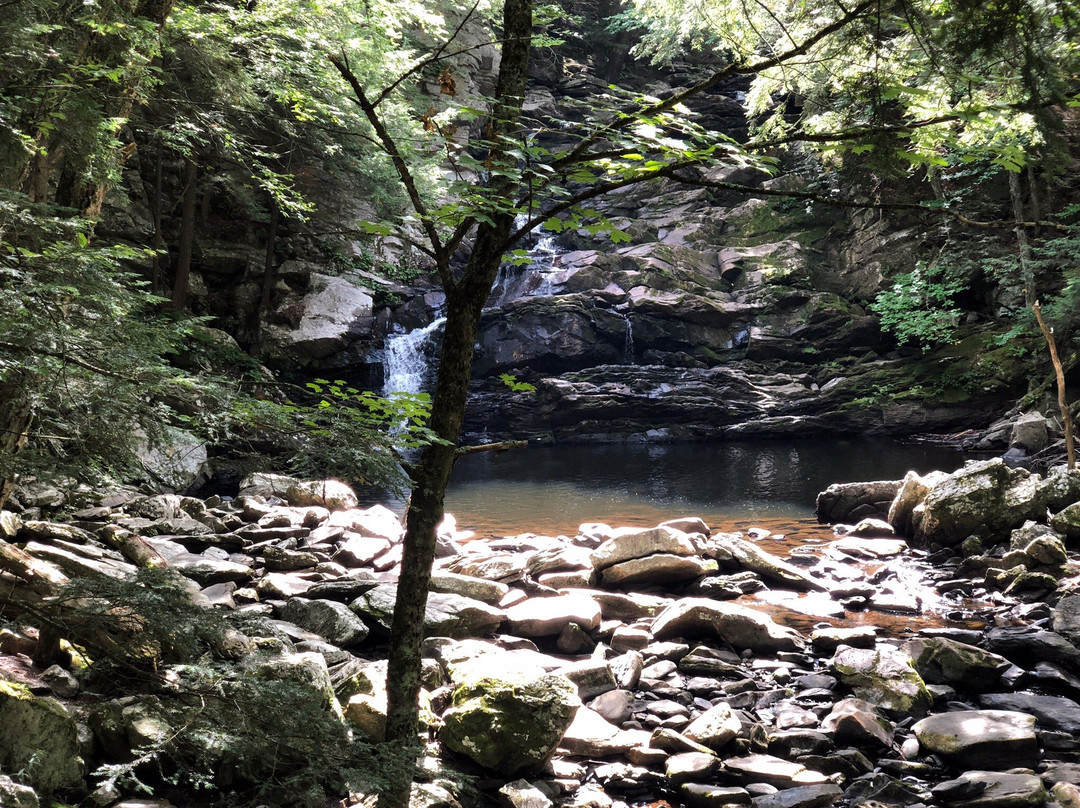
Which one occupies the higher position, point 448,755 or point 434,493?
point 434,493

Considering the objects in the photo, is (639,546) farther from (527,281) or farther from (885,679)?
(527,281)

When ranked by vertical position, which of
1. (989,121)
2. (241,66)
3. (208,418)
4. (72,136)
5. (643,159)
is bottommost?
(208,418)

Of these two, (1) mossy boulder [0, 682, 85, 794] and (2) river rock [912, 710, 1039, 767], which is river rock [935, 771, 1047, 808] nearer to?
(2) river rock [912, 710, 1039, 767]

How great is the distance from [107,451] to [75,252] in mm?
1055

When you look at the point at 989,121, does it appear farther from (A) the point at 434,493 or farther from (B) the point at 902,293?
(B) the point at 902,293

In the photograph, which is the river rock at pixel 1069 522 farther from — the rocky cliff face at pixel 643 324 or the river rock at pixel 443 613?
the rocky cliff face at pixel 643 324

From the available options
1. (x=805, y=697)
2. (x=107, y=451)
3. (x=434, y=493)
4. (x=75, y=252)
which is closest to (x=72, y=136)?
(x=75, y=252)

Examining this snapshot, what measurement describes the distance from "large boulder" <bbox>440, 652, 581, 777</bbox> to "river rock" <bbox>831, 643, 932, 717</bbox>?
250 centimetres

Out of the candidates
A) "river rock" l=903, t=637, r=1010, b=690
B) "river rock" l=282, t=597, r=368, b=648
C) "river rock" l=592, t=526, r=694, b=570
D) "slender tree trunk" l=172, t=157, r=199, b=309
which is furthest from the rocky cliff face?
"river rock" l=903, t=637, r=1010, b=690

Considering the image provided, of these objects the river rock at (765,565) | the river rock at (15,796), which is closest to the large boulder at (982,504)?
the river rock at (765,565)

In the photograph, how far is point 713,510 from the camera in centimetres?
1336

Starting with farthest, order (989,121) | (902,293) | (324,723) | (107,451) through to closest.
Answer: (902,293) → (107,451) → (324,723) → (989,121)

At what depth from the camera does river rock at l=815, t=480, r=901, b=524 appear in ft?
39.0

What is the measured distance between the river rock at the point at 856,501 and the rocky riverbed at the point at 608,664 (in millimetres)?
2209
